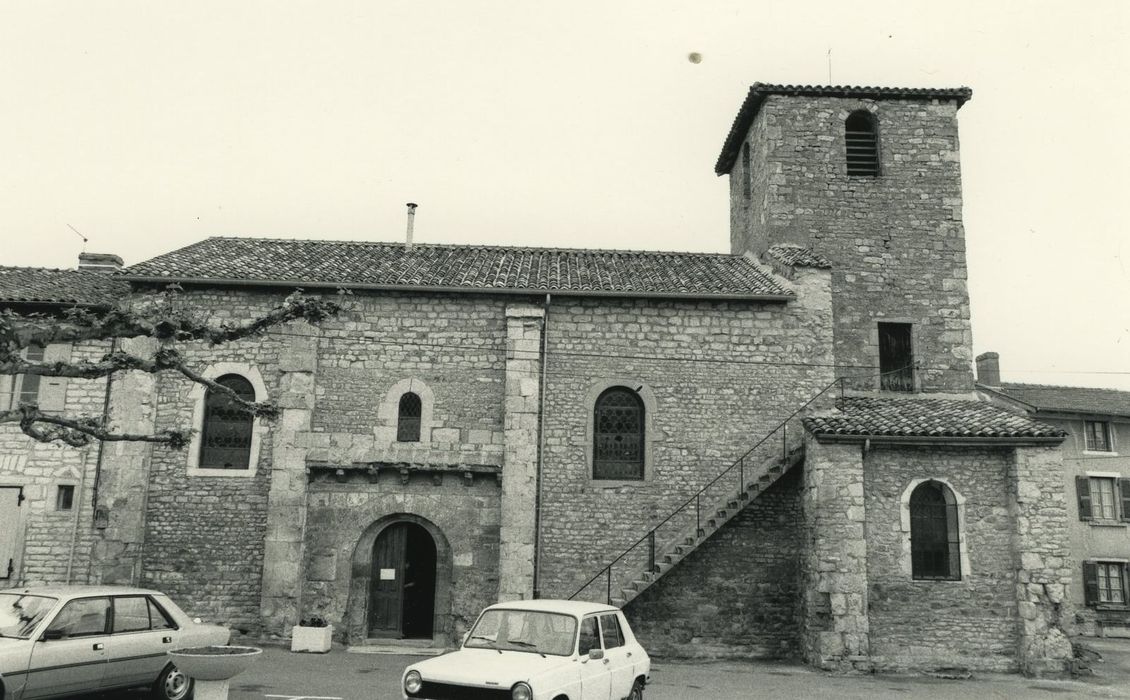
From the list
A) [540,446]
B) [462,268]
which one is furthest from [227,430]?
[540,446]

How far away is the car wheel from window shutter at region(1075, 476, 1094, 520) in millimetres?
24284

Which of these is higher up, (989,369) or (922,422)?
(989,369)

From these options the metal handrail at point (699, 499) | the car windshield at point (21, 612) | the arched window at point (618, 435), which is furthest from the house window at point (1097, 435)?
the car windshield at point (21, 612)

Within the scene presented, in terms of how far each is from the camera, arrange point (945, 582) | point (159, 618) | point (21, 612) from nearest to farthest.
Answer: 1. point (21, 612)
2. point (159, 618)
3. point (945, 582)

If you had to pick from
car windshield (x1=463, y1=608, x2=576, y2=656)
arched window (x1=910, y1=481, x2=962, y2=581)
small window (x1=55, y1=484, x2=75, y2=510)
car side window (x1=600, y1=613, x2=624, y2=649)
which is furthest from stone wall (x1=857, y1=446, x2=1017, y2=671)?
small window (x1=55, y1=484, x2=75, y2=510)

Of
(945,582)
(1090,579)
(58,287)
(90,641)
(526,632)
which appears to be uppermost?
(58,287)

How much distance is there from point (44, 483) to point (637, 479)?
10.9 meters

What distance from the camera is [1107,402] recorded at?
26.2 metres

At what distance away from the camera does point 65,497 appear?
15.6 meters

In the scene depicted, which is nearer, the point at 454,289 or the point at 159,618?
the point at 159,618

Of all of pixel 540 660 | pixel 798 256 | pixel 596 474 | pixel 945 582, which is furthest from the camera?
pixel 798 256

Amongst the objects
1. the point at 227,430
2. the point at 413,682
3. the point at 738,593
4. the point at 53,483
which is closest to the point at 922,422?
the point at 738,593

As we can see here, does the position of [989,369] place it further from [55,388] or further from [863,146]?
[55,388]

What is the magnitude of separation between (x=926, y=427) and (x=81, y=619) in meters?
12.9
